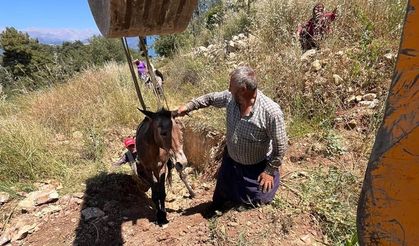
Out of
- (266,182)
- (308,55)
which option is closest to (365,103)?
(308,55)

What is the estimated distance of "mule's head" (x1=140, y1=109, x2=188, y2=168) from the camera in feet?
10.7

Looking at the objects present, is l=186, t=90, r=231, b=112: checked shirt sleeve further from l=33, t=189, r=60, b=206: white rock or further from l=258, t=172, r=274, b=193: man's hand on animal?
l=33, t=189, r=60, b=206: white rock

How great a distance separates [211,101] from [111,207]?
5.70 feet

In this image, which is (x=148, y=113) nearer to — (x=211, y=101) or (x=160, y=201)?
(x=211, y=101)

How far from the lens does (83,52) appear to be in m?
23.6

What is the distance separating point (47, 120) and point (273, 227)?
14.5ft

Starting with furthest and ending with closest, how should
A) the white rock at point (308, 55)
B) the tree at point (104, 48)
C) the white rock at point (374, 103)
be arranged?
the tree at point (104, 48)
the white rock at point (308, 55)
the white rock at point (374, 103)

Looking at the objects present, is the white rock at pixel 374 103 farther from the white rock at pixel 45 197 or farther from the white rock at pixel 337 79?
the white rock at pixel 45 197

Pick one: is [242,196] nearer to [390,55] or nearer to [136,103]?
[390,55]

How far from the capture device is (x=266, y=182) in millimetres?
3566

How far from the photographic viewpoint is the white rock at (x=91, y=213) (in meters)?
4.28

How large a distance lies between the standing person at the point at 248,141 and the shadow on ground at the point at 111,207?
1.01m

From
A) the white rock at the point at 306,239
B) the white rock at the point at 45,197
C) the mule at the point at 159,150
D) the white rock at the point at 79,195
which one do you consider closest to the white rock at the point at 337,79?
the mule at the point at 159,150

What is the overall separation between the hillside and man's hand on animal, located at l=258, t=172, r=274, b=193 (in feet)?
0.54
